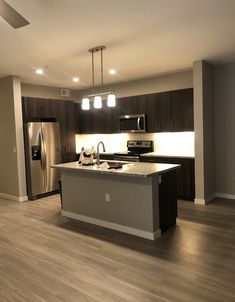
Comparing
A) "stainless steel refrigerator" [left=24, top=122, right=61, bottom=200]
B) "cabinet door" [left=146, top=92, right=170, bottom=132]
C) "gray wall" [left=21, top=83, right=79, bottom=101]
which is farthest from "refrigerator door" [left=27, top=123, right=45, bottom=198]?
"cabinet door" [left=146, top=92, right=170, bottom=132]

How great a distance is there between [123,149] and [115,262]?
401 cm

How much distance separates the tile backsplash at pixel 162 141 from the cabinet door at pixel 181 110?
354 millimetres

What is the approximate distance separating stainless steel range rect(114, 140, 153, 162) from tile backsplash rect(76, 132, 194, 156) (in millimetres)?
116

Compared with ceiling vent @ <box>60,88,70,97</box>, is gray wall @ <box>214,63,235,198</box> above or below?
below

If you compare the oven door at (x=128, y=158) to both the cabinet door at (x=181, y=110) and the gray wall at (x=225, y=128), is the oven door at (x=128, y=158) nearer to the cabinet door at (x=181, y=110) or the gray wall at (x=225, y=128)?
the cabinet door at (x=181, y=110)

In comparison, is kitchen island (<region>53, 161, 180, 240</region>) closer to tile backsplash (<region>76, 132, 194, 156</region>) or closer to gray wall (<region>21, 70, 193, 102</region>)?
tile backsplash (<region>76, 132, 194, 156</region>)

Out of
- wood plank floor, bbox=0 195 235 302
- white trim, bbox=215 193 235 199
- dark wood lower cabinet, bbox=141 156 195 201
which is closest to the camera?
wood plank floor, bbox=0 195 235 302

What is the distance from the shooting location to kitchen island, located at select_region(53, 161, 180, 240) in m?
3.41

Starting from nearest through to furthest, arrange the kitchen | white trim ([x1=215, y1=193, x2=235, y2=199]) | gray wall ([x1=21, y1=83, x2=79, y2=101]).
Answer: the kitchen
white trim ([x1=215, y1=193, x2=235, y2=199])
gray wall ([x1=21, y1=83, x2=79, y2=101])

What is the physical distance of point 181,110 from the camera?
5258mm

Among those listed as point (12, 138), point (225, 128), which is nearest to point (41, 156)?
point (12, 138)

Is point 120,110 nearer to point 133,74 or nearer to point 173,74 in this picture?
point 133,74

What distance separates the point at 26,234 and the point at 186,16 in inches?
138

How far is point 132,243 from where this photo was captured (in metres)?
3.32
